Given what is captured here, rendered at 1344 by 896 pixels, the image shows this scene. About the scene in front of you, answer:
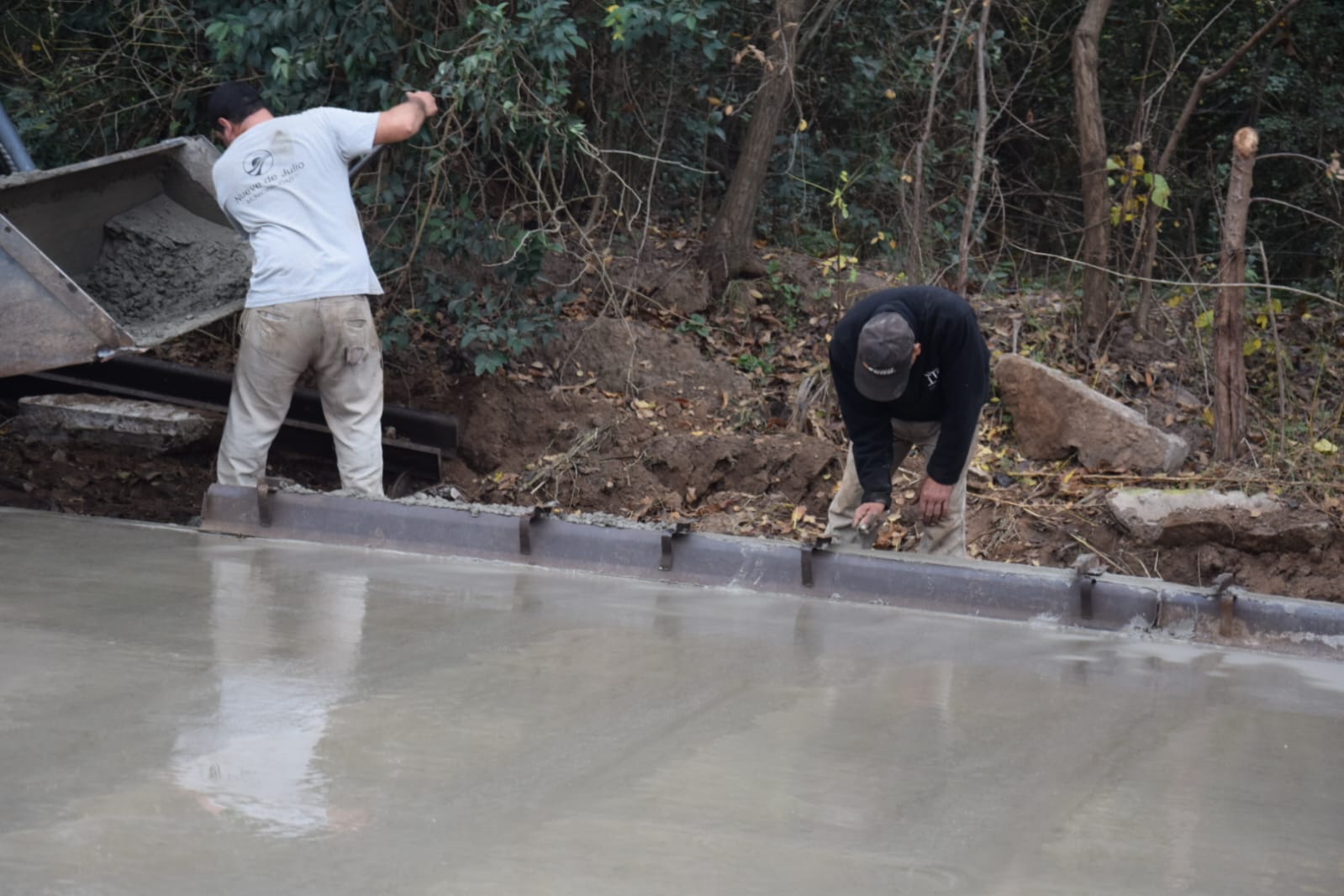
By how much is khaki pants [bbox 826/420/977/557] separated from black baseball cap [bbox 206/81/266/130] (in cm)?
297

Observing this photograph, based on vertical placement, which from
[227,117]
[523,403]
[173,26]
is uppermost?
[173,26]

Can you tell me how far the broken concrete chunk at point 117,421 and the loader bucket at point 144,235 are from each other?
76cm

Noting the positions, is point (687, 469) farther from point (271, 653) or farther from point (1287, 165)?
point (1287, 165)

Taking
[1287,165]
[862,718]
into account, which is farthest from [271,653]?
[1287,165]

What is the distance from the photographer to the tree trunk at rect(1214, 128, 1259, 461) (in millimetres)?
6898

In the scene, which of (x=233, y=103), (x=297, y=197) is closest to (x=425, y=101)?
(x=297, y=197)

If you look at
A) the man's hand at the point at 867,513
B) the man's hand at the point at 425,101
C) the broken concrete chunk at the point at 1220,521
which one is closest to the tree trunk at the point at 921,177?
the broken concrete chunk at the point at 1220,521

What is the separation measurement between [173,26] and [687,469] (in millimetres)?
3732

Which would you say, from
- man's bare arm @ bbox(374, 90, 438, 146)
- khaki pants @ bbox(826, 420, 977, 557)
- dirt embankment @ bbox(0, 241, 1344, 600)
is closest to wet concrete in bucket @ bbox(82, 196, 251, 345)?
dirt embankment @ bbox(0, 241, 1344, 600)

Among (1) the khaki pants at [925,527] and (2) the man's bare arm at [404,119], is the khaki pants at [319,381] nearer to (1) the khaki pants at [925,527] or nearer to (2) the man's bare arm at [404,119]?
(2) the man's bare arm at [404,119]

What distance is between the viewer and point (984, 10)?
7996mm

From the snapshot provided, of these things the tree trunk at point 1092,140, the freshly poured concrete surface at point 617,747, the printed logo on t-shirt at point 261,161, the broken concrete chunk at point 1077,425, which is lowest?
the freshly poured concrete surface at point 617,747

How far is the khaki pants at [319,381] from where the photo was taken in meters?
5.74

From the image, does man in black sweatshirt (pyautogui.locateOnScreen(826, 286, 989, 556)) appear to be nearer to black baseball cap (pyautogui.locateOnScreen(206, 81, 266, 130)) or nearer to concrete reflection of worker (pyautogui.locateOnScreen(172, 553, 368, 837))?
concrete reflection of worker (pyautogui.locateOnScreen(172, 553, 368, 837))
